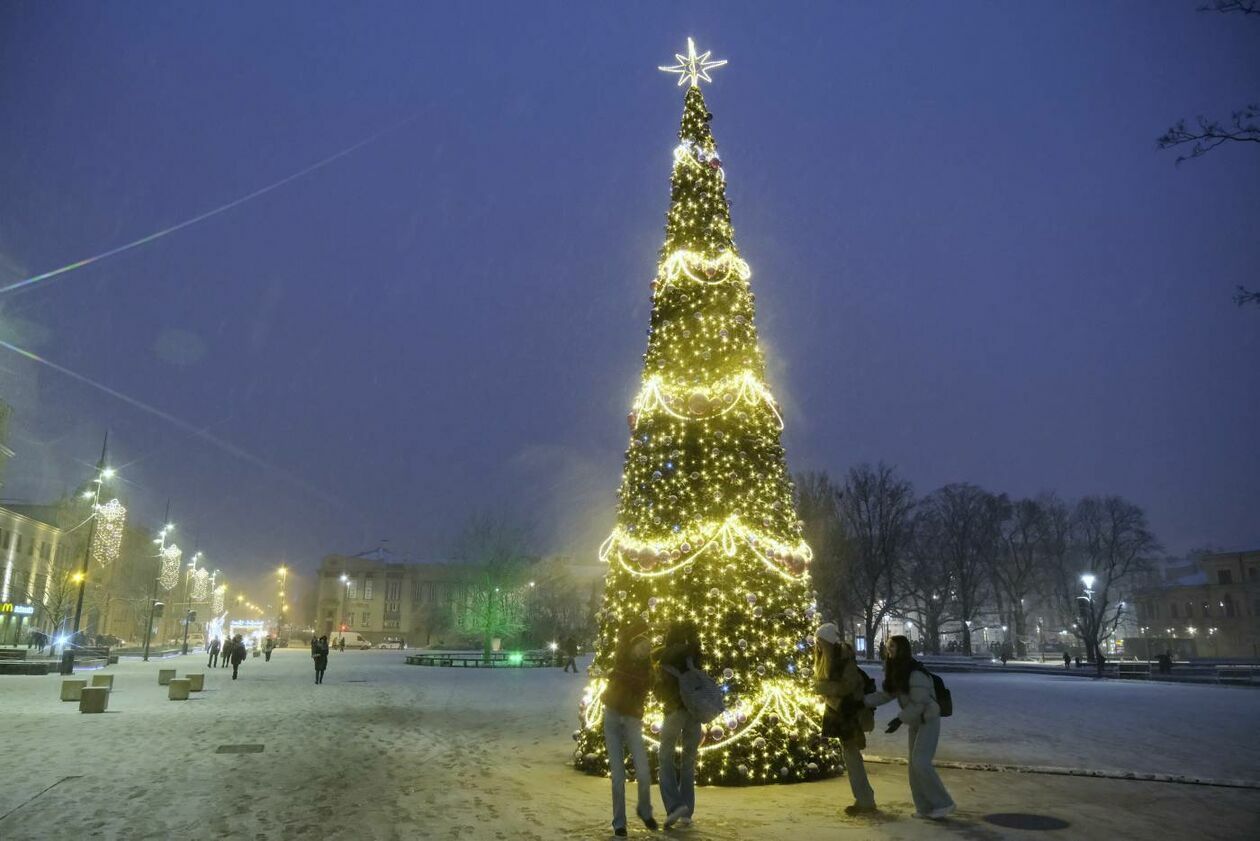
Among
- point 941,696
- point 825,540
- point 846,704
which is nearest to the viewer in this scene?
point 941,696

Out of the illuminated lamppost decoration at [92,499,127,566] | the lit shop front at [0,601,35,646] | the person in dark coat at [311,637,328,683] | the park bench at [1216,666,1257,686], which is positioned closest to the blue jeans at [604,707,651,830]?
the person in dark coat at [311,637,328,683]

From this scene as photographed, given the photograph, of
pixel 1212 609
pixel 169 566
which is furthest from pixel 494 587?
pixel 1212 609

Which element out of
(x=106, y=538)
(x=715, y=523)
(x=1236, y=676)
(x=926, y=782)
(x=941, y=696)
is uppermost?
(x=106, y=538)

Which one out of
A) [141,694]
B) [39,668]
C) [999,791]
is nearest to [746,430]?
[999,791]

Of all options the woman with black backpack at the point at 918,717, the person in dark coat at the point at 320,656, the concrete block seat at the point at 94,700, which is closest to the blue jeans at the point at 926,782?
the woman with black backpack at the point at 918,717

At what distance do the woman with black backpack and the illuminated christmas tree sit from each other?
1.73m

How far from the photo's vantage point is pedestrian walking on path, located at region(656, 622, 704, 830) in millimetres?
6574

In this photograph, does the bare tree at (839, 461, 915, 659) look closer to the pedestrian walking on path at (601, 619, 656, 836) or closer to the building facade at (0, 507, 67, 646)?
the pedestrian walking on path at (601, 619, 656, 836)

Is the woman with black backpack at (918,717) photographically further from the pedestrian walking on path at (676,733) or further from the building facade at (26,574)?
the building facade at (26,574)

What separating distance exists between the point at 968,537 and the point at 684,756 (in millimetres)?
49243

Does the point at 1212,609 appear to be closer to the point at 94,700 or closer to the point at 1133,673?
A: the point at 1133,673

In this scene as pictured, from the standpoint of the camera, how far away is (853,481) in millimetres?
44562

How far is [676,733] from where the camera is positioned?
664 cm

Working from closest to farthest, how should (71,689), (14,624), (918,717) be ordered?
(918,717) < (71,689) < (14,624)
